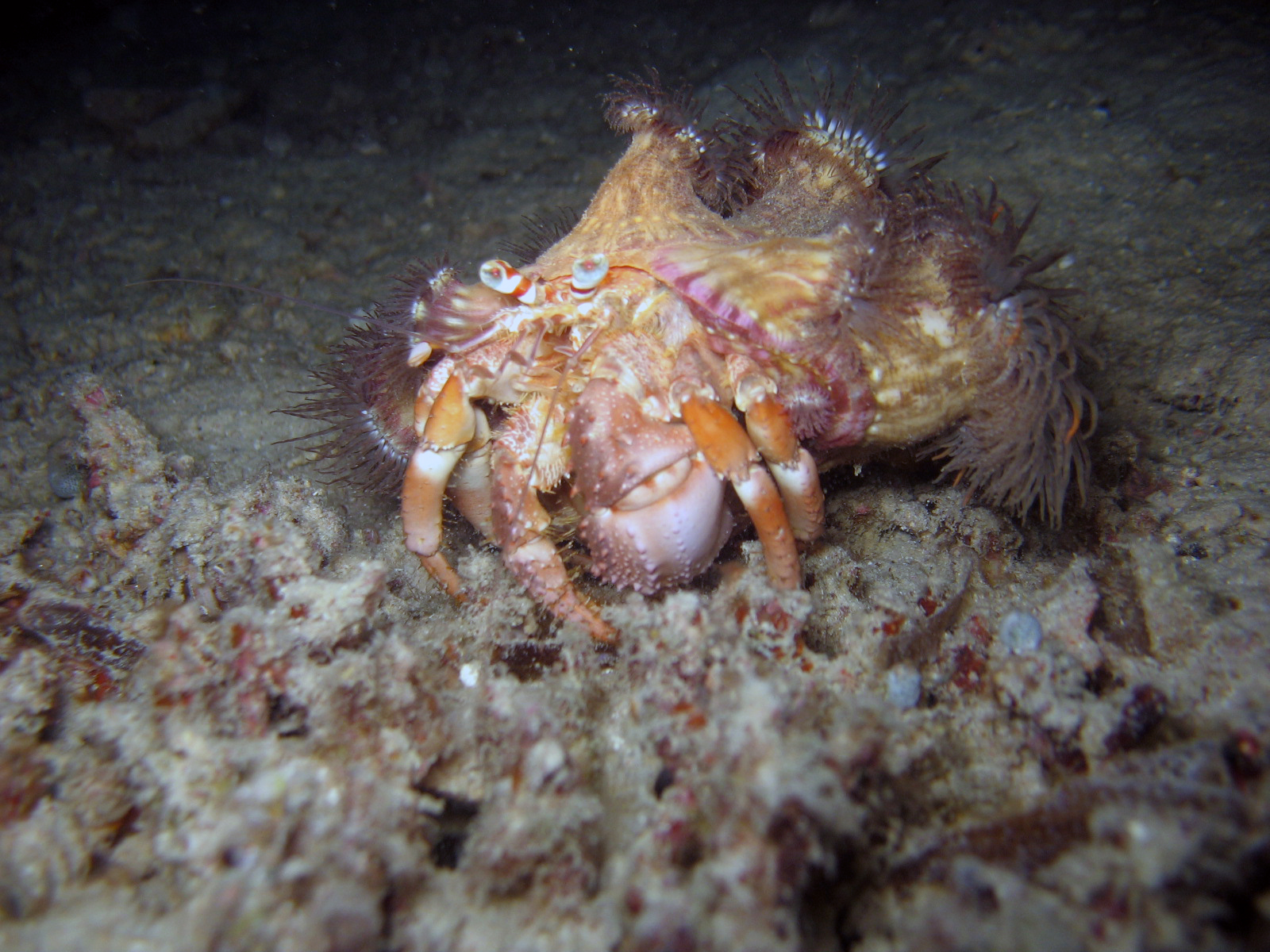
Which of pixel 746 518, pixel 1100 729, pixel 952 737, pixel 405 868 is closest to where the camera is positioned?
pixel 405 868

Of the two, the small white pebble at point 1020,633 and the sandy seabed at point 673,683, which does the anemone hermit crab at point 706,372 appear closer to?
the sandy seabed at point 673,683

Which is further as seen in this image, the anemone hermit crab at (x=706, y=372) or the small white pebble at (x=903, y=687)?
the anemone hermit crab at (x=706, y=372)

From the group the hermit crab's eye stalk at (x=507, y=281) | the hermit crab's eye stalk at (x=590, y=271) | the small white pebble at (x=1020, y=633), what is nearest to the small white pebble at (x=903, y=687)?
the small white pebble at (x=1020, y=633)

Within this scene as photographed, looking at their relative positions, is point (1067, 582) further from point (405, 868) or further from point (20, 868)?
point (20, 868)

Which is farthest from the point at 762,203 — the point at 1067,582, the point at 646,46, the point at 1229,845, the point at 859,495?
the point at 646,46

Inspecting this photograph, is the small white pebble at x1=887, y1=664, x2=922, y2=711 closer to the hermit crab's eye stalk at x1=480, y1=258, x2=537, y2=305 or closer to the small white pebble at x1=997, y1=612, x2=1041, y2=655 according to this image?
the small white pebble at x1=997, y1=612, x2=1041, y2=655

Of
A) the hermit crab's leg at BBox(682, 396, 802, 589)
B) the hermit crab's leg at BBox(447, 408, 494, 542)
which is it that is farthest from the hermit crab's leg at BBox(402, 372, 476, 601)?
the hermit crab's leg at BBox(682, 396, 802, 589)

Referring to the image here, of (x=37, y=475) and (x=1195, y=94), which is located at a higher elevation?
(x=37, y=475)
